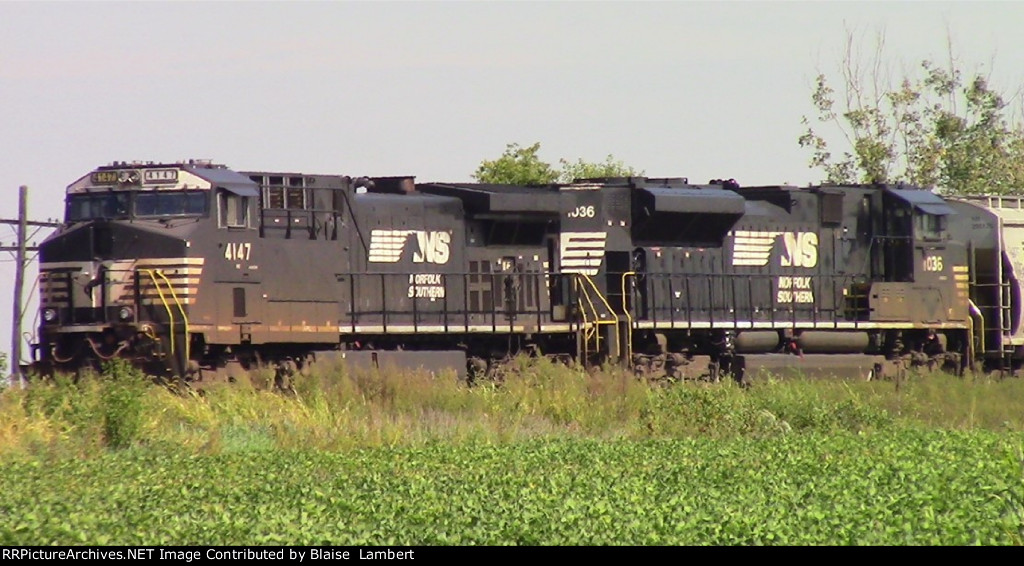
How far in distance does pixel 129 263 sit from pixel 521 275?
18.5 feet

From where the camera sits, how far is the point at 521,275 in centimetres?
2077

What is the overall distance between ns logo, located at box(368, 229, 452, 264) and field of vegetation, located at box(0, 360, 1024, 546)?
1.94 metres

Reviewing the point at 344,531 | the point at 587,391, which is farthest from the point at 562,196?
the point at 344,531

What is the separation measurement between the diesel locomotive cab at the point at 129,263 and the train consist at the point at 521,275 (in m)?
0.02

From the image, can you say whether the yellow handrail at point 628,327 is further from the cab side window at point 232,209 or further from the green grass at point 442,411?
the cab side window at point 232,209

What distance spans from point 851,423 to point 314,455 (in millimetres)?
6632

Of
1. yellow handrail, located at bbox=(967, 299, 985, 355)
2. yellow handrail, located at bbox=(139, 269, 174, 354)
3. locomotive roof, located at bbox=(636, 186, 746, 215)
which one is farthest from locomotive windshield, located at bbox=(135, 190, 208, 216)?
yellow handrail, located at bbox=(967, 299, 985, 355)

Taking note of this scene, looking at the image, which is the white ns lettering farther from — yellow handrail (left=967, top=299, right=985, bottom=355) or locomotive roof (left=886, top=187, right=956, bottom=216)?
yellow handrail (left=967, top=299, right=985, bottom=355)

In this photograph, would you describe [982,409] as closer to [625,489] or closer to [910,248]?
[910,248]

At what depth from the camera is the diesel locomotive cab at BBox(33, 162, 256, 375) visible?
17250 millimetres

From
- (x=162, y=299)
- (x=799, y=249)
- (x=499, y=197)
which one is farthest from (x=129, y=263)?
(x=799, y=249)

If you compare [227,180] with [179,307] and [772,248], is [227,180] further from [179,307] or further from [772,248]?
[772,248]

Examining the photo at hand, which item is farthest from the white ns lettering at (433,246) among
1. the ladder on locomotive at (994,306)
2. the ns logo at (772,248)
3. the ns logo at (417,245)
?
the ladder on locomotive at (994,306)

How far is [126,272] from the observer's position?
57.1 feet
